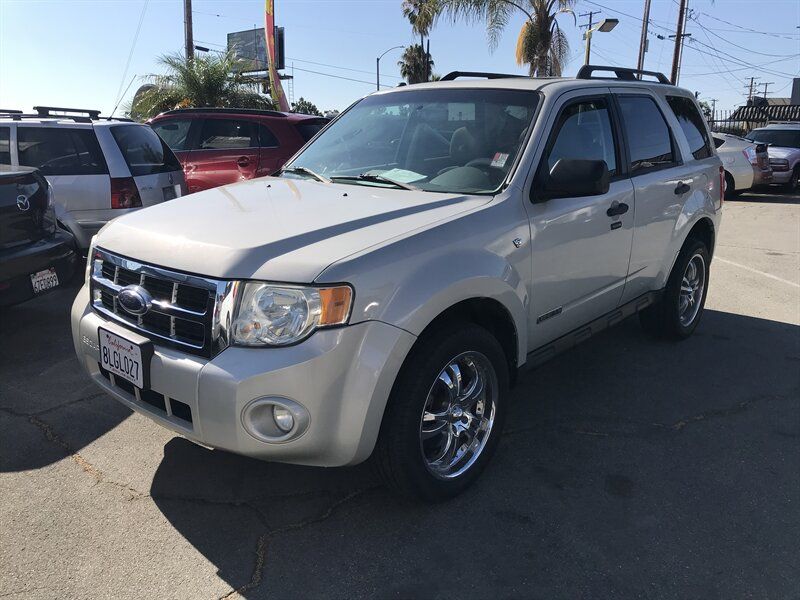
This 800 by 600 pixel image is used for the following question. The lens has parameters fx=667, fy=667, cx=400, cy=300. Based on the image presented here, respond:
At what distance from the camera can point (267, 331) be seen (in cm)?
245

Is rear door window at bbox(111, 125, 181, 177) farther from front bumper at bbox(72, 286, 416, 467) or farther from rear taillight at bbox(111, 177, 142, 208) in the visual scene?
front bumper at bbox(72, 286, 416, 467)

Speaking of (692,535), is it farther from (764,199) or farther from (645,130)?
(764,199)

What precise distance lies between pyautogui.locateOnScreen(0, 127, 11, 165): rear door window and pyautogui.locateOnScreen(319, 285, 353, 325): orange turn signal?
5.40 m

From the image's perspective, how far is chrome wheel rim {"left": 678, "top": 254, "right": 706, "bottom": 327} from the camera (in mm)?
5199

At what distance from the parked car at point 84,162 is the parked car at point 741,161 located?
12.5 m

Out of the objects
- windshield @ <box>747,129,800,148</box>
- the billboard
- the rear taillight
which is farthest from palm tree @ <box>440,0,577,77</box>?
the billboard

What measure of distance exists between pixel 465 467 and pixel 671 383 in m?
2.07

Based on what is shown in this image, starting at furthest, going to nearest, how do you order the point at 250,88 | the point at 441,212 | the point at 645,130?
the point at 250,88 → the point at 645,130 → the point at 441,212

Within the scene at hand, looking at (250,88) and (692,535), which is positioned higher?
(250,88)

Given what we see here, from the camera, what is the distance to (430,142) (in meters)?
3.68

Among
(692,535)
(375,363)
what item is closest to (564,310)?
(692,535)

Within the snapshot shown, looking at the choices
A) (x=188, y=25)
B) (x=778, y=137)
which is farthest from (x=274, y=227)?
(x=188, y=25)

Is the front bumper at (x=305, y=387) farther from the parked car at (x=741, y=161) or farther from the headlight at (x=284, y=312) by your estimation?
the parked car at (x=741, y=161)

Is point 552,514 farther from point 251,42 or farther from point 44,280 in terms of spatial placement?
point 251,42
